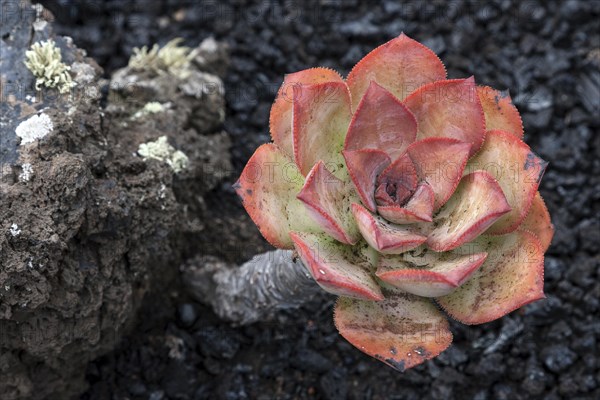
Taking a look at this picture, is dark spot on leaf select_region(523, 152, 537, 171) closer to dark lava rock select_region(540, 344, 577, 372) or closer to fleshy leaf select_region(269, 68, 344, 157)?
fleshy leaf select_region(269, 68, 344, 157)

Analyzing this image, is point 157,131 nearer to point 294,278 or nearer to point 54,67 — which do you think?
point 54,67

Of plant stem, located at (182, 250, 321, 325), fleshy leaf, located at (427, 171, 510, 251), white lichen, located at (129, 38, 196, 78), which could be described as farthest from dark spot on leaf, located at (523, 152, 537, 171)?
white lichen, located at (129, 38, 196, 78)

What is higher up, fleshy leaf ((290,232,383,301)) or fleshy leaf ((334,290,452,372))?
fleshy leaf ((290,232,383,301))

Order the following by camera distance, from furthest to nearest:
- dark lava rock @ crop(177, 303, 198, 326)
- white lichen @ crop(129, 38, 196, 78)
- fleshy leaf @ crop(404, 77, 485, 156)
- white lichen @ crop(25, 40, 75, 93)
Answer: white lichen @ crop(129, 38, 196, 78) < dark lava rock @ crop(177, 303, 198, 326) < white lichen @ crop(25, 40, 75, 93) < fleshy leaf @ crop(404, 77, 485, 156)

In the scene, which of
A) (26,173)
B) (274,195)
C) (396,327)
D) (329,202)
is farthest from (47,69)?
(396,327)

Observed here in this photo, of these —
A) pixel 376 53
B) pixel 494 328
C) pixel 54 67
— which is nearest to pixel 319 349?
pixel 494 328

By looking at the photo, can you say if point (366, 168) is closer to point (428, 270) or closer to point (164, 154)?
point (428, 270)
